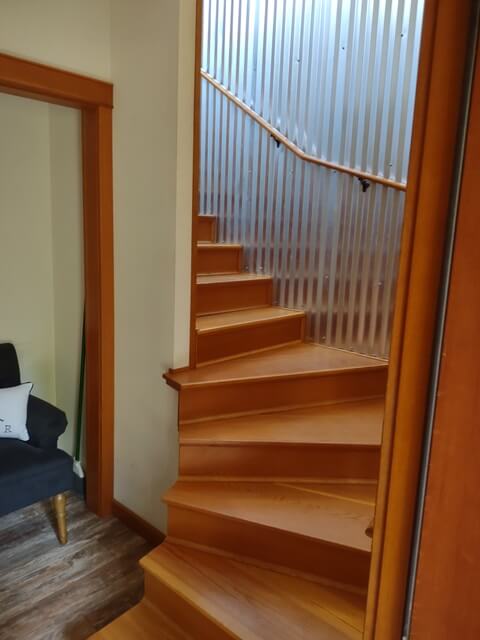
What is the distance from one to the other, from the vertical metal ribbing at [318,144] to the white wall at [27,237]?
111 centimetres

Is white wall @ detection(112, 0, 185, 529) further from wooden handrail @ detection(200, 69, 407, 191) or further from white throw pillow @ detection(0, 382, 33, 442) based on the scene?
wooden handrail @ detection(200, 69, 407, 191)

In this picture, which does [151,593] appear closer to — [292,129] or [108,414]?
[108,414]

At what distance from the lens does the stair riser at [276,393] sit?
2.07 meters

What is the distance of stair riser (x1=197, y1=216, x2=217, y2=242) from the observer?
3.18 m

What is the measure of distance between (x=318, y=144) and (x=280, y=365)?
1.30 meters

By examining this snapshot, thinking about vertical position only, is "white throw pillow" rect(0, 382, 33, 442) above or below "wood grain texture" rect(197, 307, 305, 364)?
below

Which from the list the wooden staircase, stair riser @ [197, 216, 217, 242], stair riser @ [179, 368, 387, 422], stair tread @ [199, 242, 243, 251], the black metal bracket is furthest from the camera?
stair riser @ [197, 216, 217, 242]

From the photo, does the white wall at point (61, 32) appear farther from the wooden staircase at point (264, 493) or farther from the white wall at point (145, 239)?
the wooden staircase at point (264, 493)

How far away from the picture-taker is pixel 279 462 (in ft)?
6.41

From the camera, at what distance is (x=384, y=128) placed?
239cm

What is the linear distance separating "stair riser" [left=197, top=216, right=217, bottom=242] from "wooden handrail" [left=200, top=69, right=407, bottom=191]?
693mm

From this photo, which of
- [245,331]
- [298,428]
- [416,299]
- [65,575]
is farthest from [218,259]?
[416,299]

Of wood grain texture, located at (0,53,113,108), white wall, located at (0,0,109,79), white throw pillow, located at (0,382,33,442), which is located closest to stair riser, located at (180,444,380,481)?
white throw pillow, located at (0,382,33,442)

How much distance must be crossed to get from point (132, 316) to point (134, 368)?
26cm
